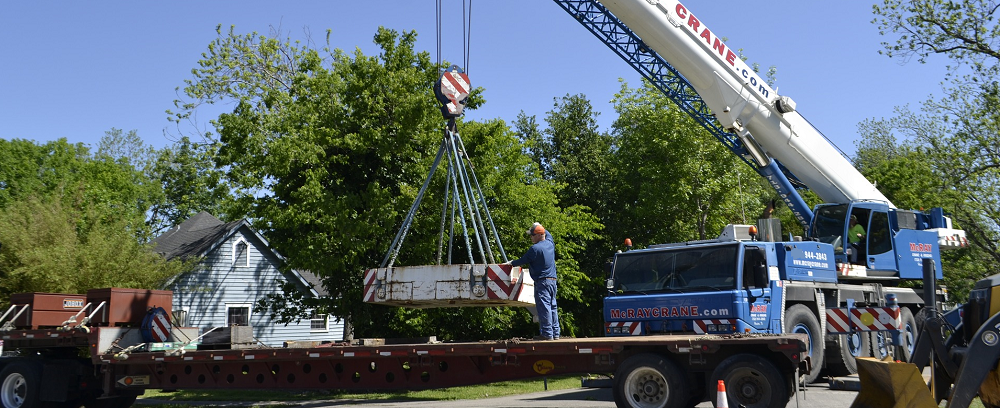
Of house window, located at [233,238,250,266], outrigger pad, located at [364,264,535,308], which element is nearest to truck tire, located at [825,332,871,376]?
outrigger pad, located at [364,264,535,308]

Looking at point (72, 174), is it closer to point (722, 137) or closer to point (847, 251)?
point (722, 137)

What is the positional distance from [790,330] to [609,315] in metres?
2.87

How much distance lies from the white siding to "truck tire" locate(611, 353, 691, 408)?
1908 centimetres

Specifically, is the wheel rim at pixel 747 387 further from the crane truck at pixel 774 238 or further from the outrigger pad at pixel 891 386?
the crane truck at pixel 774 238

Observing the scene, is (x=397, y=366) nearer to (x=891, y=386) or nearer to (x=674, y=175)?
(x=891, y=386)

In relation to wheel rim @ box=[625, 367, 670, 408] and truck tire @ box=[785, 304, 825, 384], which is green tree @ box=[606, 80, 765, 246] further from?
wheel rim @ box=[625, 367, 670, 408]

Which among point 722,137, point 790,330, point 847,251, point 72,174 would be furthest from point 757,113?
point 72,174

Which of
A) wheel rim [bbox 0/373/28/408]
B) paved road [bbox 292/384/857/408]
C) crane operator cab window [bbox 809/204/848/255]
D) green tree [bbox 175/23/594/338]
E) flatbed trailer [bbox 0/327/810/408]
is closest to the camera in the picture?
flatbed trailer [bbox 0/327/810/408]

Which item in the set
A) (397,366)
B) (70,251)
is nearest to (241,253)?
(70,251)

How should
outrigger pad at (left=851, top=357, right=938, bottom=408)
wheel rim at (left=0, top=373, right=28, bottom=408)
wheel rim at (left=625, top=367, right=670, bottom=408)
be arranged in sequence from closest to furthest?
1. outrigger pad at (left=851, top=357, right=938, bottom=408)
2. wheel rim at (left=625, top=367, right=670, bottom=408)
3. wheel rim at (left=0, top=373, right=28, bottom=408)

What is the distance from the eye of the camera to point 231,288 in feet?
94.6

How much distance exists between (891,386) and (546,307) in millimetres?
4277

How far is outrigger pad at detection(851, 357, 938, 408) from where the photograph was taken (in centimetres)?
722

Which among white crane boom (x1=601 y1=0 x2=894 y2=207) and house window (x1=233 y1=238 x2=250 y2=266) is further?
house window (x1=233 y1=238 x2=250 y2=266)
